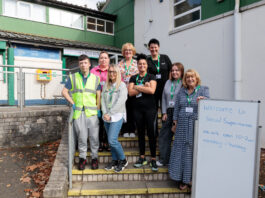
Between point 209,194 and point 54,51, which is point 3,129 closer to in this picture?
point 209,194

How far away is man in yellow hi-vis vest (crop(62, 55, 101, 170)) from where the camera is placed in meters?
3.12

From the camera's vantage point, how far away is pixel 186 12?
754 centimetres

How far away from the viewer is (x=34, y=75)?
236 inches

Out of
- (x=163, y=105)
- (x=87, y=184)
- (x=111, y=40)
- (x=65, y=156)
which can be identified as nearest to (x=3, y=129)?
(x=65, y=156)

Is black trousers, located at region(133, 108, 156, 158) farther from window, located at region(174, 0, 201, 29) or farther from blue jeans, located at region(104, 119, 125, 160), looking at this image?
window, located at region(174, 0, 201, 29)

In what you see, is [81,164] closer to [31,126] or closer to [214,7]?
[31,126]

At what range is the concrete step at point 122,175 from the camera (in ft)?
10.6

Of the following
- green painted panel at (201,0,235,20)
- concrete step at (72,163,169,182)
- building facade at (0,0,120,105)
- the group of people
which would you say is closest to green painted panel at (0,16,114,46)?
building facade at (0,0,120,105)

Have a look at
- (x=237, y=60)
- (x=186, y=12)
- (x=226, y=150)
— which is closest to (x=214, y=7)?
(x=186, y=12)

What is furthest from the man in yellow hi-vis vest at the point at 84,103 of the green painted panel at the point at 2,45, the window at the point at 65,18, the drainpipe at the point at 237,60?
the window at the point at 65,18

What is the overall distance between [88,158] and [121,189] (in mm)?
908

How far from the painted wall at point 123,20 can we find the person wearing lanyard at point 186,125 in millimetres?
9377

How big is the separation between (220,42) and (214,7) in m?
1.25

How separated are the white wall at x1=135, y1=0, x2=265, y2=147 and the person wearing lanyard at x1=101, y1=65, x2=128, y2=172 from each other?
12.9 feet
